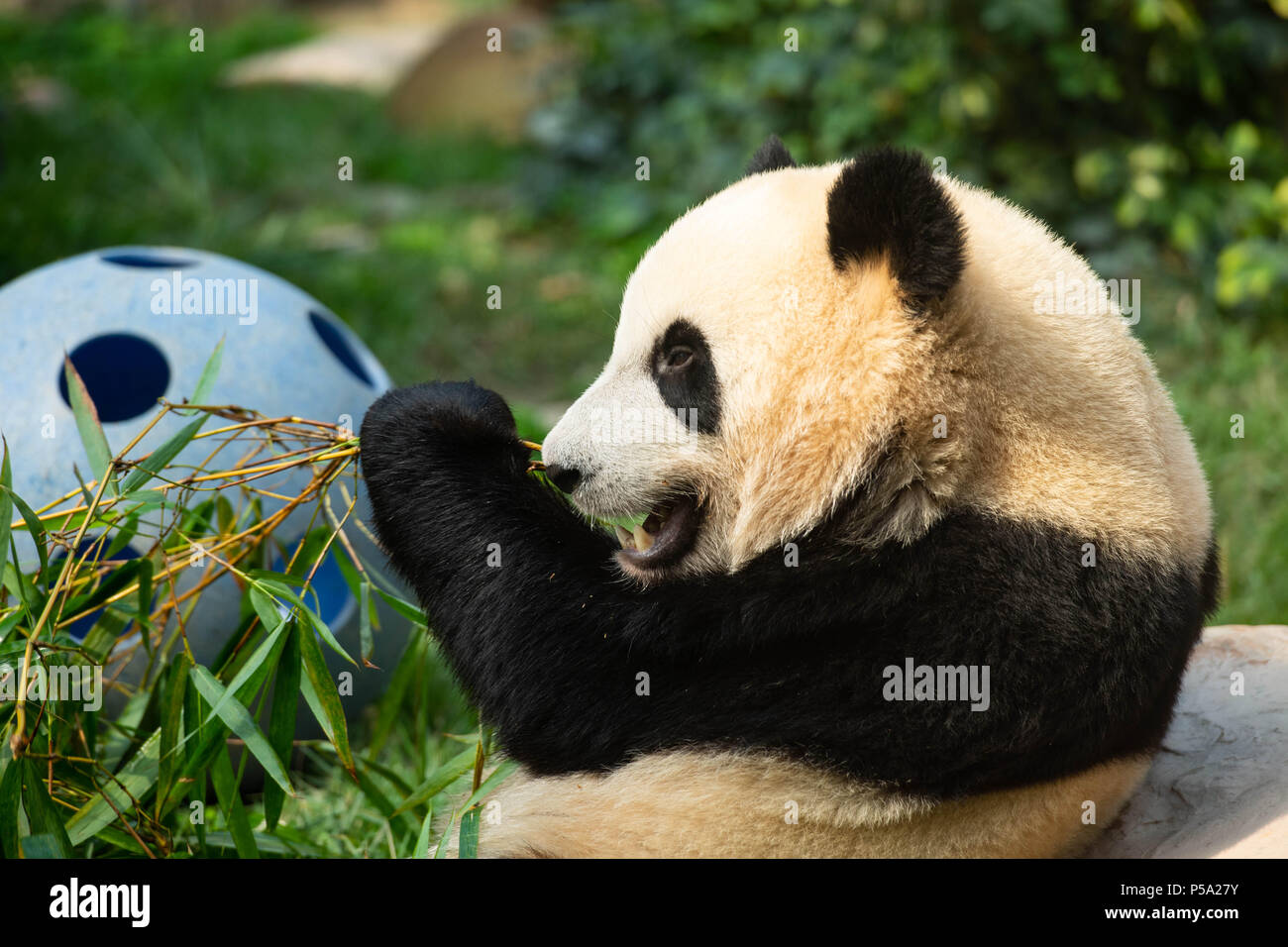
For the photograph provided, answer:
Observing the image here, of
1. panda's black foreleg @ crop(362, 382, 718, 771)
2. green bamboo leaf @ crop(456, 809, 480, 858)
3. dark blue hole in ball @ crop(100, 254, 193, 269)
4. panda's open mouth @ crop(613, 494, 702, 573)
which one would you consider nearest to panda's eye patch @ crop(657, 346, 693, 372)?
panda's open mouth @ crop(613, 494, 702, 573)

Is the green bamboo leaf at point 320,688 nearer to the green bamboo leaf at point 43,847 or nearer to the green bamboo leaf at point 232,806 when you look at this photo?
the green bamboo leaf at point 232,806

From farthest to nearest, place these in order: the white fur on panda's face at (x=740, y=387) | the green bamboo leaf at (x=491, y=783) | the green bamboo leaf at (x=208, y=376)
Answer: the green bamboo leaf at (x=208, y=376), the green bamboo leaf at (x=491, y=783), the white fur on panda's face at (x=740, y=387)

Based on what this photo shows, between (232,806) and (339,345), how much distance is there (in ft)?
5.22

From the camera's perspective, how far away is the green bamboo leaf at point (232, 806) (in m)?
2.58

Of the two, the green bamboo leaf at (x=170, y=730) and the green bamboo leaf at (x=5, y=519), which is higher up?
the green bamboo leaf at (x=5, y=519)

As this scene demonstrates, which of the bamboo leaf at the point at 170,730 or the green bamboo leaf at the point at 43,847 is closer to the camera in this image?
the green bamboo leaf at the point at 43,847

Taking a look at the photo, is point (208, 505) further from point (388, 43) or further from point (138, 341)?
point (388, 43)

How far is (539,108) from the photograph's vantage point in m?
9.22

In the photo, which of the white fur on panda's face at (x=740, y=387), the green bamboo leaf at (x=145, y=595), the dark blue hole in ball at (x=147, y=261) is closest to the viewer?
the white fur on panda's face at (x=740, y=387)

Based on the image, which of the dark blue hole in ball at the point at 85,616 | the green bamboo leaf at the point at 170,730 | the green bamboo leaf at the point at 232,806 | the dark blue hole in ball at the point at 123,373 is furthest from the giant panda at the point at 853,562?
the dark blue hole in ball at the point at 123,373

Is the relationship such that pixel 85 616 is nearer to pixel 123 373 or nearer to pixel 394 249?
pixel 123 373

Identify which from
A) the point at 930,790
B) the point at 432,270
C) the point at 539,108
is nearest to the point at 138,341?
the point at 930,790

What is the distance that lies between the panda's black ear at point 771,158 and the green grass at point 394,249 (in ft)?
4.76
